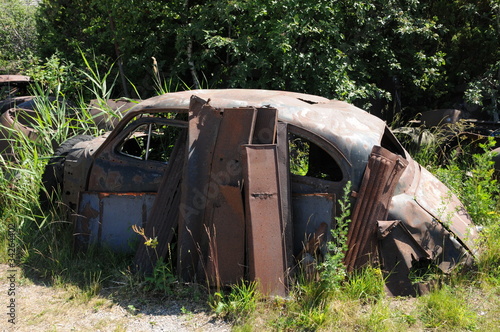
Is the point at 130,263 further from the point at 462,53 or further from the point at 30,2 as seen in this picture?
the point at 30,2

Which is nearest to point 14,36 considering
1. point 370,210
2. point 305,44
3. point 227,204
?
point 305,44

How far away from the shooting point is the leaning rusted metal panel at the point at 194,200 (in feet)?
13.8

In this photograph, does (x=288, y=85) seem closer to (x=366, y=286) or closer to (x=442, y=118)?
(x=442, y=118)

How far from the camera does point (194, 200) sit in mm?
4219

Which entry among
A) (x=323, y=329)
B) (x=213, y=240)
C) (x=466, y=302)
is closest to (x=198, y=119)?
(x=213, y=240)

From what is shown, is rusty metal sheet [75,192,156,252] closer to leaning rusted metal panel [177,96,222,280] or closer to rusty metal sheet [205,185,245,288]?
leaning rusted metal panel [177,96,222,280]

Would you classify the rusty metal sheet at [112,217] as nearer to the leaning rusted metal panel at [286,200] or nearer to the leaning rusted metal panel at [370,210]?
the leaning rusted metal panel at [286,200]

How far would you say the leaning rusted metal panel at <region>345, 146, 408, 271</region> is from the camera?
4129 mm

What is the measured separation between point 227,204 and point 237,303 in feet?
2.59

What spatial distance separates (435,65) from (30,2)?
13.2 m

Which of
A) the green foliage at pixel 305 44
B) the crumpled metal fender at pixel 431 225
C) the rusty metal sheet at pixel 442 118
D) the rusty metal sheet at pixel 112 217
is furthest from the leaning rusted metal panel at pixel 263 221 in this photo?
the rusty metal sheet at pixel 442 118

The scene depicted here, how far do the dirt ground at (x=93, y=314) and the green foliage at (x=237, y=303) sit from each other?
8 centimetres

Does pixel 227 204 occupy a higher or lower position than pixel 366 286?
higher

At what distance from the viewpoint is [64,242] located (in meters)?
4.97
